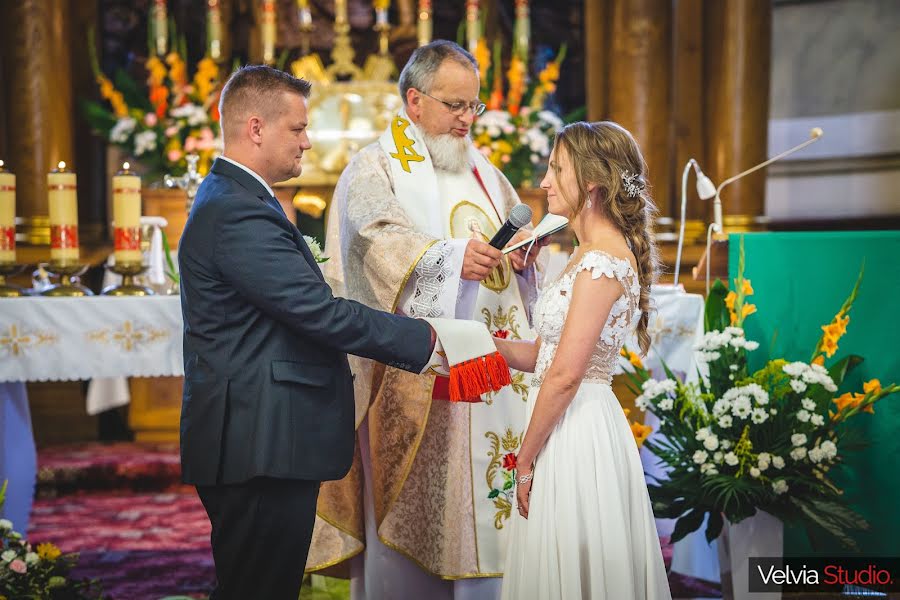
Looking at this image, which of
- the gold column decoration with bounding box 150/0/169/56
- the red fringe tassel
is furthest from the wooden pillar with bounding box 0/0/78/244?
the red fringe tassel

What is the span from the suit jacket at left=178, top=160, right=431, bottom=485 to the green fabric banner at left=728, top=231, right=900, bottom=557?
1.87m

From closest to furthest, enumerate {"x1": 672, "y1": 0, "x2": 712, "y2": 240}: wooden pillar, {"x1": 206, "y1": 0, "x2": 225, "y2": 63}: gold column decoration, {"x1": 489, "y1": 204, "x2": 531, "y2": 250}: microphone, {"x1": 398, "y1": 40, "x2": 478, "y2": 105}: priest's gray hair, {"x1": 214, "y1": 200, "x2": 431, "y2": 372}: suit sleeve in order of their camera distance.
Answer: {"x1": 214, "y1": 200, "x2": 431, "y2": 372}: suit sleeve < {"x1": 489, "y1": 204, "x2": 531, "y2": 250}: microphone < {"x1": 398, "y1": 40, "x2": 478, "y2": 105}: priest's gray hair < {"x1": 206, "y1": 0, "x2": 225, "y2": 63}: gold column decoration < {"x1": 672, "y1": 0, "x2": 712, "y2": 240}: wooden pillar

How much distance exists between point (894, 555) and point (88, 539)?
3.37m

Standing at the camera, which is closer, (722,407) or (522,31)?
(722,407)

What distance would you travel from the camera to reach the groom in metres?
2.34

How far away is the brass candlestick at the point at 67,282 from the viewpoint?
156 inches

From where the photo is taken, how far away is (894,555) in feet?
11.7

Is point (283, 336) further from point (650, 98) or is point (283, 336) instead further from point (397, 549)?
point (650, 98)

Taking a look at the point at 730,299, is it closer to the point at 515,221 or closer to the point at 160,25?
the point at 515,221

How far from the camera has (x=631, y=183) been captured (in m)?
2.53

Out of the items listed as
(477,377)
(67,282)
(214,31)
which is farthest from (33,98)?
(477,377)

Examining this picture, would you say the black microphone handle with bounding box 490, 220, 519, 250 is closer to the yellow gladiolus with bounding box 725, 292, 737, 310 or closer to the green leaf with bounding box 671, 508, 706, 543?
the yellow gladiolus with bounding box 725, 292, 737, 310

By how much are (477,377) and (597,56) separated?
498cm

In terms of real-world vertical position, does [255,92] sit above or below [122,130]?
below
